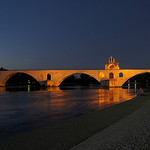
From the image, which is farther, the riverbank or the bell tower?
the bell tower

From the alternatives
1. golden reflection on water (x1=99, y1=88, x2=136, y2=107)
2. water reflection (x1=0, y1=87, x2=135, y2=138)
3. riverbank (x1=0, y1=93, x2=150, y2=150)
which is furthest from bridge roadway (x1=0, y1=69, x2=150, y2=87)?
riverbank (x1=0, y1=93, x2=150, y2=150)

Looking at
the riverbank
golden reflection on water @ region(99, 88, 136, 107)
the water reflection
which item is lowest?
golden reflection on water @ region(99, 88, 136, 107)

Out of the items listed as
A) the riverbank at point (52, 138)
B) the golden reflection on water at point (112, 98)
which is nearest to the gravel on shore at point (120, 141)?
the riverbank at point (52, 138)

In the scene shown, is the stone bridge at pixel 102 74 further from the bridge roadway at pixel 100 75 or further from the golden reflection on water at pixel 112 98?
the golden reflection on water at pixel 112 98

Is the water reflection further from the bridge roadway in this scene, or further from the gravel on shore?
the bridge roadway

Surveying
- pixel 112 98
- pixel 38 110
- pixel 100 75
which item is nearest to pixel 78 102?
pixel 112 98

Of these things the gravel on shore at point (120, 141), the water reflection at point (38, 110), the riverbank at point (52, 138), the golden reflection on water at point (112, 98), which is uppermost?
the gravel on shore at point (120, 141)

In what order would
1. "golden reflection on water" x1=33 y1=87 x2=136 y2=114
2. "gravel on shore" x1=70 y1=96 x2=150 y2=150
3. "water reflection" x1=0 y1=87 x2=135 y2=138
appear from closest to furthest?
"gravel on shore" x1=70 y1=96 x2=150 y2=150 < "water reflection" x1=0 y1=87 x2=135 y2=138 < "golden reflection on water" x1=33 y1=87 x2=136 y2=114

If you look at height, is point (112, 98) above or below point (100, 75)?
below

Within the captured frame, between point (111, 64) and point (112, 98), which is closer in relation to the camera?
point (112, 98)

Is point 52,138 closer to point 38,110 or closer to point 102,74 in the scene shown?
point 38,110

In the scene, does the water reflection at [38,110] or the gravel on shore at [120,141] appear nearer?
the gravel on shore at [120,141]

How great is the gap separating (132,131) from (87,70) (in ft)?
222

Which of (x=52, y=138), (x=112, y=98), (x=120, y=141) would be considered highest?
(x=120, y=141)
